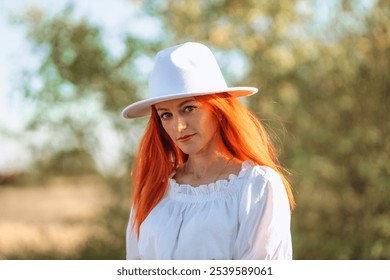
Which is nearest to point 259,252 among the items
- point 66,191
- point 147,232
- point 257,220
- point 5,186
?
point 257,220

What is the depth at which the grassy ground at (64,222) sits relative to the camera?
5.90 meters

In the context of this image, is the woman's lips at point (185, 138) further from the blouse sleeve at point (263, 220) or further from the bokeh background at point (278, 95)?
the bokeh background at point (278, 95)

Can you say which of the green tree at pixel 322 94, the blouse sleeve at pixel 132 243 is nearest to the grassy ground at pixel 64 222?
the green tree at pixel 322 94

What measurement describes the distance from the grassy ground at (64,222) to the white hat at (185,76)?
3.78m

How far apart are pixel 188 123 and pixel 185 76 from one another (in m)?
0.15

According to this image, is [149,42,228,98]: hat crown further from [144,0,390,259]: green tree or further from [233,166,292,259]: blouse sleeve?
[144,0,390,259]: green tree

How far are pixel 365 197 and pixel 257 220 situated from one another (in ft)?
12.7

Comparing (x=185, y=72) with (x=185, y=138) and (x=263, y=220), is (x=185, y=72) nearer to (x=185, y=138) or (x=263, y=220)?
(x=185, y=138)

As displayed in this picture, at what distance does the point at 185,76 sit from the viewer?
208cm

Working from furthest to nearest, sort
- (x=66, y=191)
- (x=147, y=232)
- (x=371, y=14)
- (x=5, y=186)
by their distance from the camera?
(x=66, y=191) → (x=5, y=186) → (x=371, y=14) → (x=147, y=232)

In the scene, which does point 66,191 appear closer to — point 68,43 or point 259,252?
point 68,43

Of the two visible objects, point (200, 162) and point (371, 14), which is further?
point (371, 14)

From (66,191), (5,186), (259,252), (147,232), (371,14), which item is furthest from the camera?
(66,191)

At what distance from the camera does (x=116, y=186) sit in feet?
19.0
